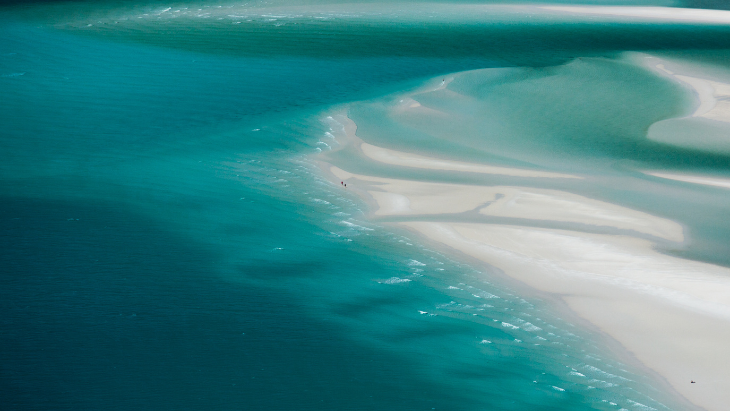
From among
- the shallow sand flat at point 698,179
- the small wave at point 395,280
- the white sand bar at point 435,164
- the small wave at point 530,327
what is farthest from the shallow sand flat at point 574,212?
the small wave at point 530,327

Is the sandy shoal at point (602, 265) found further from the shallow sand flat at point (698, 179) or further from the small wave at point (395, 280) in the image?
the shallow sand flat at point (698, 179)

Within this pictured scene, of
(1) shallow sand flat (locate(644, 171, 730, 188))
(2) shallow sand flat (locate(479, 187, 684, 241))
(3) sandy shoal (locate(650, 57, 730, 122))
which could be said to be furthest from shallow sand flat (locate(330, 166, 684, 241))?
(3) sandy shoal (locate(650, 57, 730, 122))

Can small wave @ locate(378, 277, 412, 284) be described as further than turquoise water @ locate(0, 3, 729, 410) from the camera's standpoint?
Yes

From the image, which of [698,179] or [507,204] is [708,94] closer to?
[698,179]

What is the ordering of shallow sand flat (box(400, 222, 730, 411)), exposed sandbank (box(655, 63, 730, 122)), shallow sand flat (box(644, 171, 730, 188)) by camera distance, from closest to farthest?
shallow sand flat (box(400, 222, 730, 411)) < shallow sand flat (box(644, 171, 730, 188)) < exposed sandbank (box(655, 63, 730, 122))

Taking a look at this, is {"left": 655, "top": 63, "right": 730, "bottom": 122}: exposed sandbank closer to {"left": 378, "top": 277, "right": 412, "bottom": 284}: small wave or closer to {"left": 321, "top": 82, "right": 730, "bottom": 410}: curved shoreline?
{"left": 321, "top": 82, "right": 730, "bottom": 410}: curved shoreline
